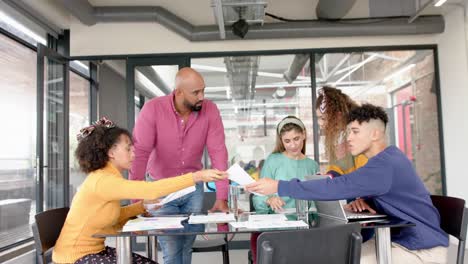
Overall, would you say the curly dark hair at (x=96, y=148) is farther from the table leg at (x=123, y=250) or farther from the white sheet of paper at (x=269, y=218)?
the white sheet of paper at (x=269, y=218)

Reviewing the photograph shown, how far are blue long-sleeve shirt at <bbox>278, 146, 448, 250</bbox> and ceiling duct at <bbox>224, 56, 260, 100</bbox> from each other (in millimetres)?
3319

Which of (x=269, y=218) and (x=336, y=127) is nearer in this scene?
(x=269, y=218)

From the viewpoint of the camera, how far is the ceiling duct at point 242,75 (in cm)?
498

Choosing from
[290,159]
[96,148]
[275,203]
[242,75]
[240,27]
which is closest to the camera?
[96,148]

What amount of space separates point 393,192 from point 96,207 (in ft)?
4.33

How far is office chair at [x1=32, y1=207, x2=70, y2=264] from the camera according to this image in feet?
5.82

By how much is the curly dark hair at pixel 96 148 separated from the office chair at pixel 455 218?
170 cm

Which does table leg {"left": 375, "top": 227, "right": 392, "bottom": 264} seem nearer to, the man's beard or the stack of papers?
the stack of papers

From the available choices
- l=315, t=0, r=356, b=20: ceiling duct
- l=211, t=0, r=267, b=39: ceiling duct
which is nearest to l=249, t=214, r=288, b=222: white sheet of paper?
l=211, t=0, r=267, b=39: ceiling duct

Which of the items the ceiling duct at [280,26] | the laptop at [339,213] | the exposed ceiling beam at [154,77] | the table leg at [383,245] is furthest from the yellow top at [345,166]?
the exposed ceiling beam at [154,77]

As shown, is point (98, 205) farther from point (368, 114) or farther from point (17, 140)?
point (17, 140)


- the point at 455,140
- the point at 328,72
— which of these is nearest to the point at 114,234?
the point at 328,72

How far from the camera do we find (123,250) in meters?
1.67

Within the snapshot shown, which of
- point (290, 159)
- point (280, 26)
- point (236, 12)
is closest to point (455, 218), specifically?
point (290, 159)
